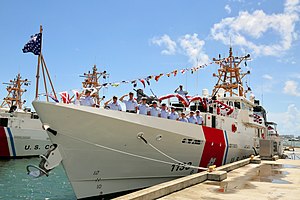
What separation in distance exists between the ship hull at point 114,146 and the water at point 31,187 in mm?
2538

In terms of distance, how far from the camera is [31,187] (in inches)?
467

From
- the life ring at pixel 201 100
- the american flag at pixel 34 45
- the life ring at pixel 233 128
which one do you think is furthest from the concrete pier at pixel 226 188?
the american flag at pixel 34 45

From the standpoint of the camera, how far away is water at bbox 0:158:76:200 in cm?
1024

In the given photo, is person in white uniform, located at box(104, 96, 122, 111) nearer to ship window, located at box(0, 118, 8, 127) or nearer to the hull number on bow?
the hull number on bow

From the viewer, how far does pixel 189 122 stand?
34.9 feet

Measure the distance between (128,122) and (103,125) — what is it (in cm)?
70

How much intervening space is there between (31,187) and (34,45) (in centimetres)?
608

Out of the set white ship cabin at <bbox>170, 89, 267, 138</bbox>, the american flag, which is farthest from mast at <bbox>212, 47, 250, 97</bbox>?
the american flag

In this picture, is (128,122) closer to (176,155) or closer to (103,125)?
(103,125)

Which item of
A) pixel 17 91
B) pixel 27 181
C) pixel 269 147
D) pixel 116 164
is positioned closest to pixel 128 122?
pixel 116 164

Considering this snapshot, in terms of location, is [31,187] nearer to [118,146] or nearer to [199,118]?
[118,146]

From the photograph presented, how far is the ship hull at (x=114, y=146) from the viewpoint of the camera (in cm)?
740

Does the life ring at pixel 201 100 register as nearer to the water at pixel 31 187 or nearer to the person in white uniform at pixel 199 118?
the person in white uniform at pixel 199 118

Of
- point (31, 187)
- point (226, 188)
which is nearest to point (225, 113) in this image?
point (226, 188)
